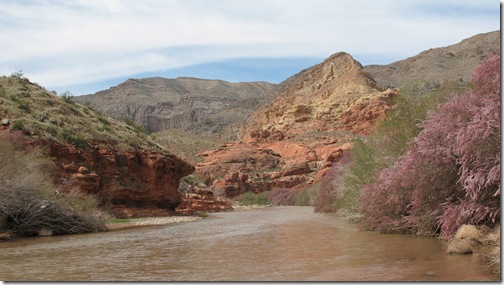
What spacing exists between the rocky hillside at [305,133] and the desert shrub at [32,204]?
60.5 meters

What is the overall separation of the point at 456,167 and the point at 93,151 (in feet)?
76.8

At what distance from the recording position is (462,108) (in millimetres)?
12578

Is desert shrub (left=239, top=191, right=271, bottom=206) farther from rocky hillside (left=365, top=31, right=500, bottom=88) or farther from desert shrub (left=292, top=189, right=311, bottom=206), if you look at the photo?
rocky hillside (left=365, top=31, right=500, bottom=88)

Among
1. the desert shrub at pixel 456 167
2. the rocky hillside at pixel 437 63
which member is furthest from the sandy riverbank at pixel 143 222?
the rocky hillside at pixel 437 63

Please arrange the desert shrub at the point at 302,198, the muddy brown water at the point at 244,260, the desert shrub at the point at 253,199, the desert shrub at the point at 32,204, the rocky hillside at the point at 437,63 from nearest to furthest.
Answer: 1. the muddy brown water at the point at 244,260
2. the desert shrub at the point at 32,204
3. the desert shrub at the point at 302,198
4. the desert shrub at the point at 253,199
5. the rocky hillside at the point at 437,63

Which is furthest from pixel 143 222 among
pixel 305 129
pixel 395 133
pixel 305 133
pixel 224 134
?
A: pixel 224 134

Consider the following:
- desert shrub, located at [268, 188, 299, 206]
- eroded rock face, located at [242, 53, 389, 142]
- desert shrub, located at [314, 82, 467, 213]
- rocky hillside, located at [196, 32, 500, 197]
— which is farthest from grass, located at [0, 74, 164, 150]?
eroded rock face, located at [242, 53, 389, 142]

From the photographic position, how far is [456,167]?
44.0ft

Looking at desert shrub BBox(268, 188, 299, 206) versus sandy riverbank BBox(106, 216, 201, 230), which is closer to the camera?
sandy riverbank BBox(106, 216, 201, 230)

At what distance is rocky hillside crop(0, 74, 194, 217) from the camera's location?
28.8 metres

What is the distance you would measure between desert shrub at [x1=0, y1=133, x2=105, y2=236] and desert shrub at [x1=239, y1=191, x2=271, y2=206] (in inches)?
2305

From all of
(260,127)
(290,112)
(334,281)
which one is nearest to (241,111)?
(260,127)

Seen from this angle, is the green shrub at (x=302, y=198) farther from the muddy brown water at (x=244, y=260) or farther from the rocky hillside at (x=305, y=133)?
the muddy brown water at (x=244, y=260)

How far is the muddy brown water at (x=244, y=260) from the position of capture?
9.91 meters
